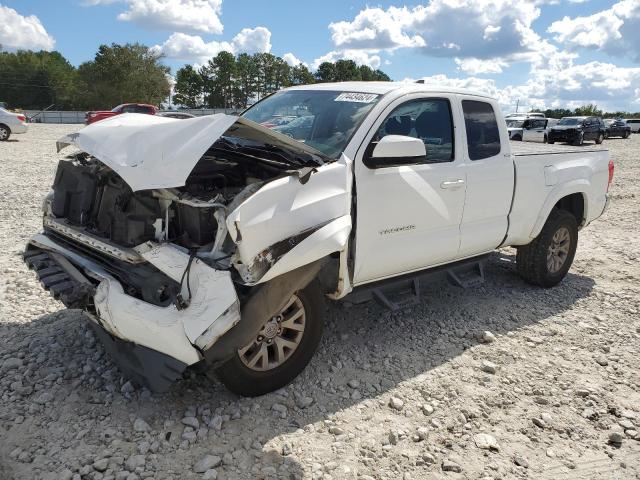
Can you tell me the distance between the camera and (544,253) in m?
5.52

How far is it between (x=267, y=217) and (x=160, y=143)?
78 cm

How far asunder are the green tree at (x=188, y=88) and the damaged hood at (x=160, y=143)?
88.1 metres

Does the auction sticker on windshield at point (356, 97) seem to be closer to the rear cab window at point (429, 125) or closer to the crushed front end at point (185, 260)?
the rear cab window at point (429, 125)

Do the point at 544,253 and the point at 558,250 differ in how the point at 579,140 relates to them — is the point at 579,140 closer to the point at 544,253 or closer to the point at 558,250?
the point at 558,250

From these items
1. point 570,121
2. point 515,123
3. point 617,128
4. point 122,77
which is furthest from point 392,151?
point 122,77

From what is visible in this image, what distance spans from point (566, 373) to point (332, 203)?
87.7 inches

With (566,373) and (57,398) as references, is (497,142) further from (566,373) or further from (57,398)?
(57,398)

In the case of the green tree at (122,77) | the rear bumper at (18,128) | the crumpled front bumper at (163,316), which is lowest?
the crumpled front bumper at (163,316)

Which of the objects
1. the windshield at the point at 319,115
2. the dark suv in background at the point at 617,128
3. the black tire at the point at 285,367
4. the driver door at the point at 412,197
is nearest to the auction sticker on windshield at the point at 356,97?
the windshield at the point at 319,115

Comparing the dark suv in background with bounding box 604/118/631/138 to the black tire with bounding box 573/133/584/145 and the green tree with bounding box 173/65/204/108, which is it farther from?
the green tree with bounding box 173/65/204/108

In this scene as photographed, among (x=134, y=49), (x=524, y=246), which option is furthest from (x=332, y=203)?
(x=134, y=49)

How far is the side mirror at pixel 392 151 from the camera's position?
3627mm

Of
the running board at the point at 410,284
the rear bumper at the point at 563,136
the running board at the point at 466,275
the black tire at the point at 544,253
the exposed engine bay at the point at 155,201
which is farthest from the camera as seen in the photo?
the rear bumper at the point at 563,136

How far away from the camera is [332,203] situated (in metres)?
3.34
